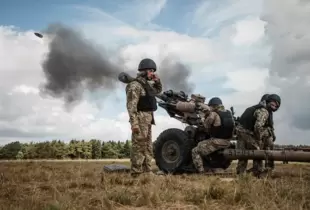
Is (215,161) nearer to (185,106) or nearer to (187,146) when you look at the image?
(187,146)

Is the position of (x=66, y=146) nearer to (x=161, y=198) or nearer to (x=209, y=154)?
(x=209, y=154)

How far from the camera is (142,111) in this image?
34.1 feet

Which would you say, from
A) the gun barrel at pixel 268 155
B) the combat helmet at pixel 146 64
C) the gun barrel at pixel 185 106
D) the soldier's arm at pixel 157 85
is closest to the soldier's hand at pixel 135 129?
the soldier's arm at pixel 157 85

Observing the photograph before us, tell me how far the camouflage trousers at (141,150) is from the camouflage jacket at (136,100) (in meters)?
0.18

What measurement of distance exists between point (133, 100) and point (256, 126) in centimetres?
343

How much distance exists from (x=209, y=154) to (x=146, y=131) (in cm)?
267

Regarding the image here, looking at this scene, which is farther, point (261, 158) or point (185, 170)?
point (185, 170)

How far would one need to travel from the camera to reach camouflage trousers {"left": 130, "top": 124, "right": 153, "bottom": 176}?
32.7 feet

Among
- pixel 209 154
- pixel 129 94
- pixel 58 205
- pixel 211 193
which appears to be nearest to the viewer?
pixel 58 205

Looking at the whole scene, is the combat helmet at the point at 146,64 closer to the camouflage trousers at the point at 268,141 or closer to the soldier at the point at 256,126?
the soldier at the point at 256,126

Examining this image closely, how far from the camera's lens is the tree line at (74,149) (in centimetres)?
4332

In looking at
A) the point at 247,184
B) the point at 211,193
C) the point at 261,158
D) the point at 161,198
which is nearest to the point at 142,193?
the point at 161,198

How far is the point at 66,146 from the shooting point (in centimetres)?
4791

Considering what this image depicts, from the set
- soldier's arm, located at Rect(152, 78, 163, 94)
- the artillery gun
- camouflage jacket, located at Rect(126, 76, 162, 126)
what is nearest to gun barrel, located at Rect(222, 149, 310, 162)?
the artillery gun
